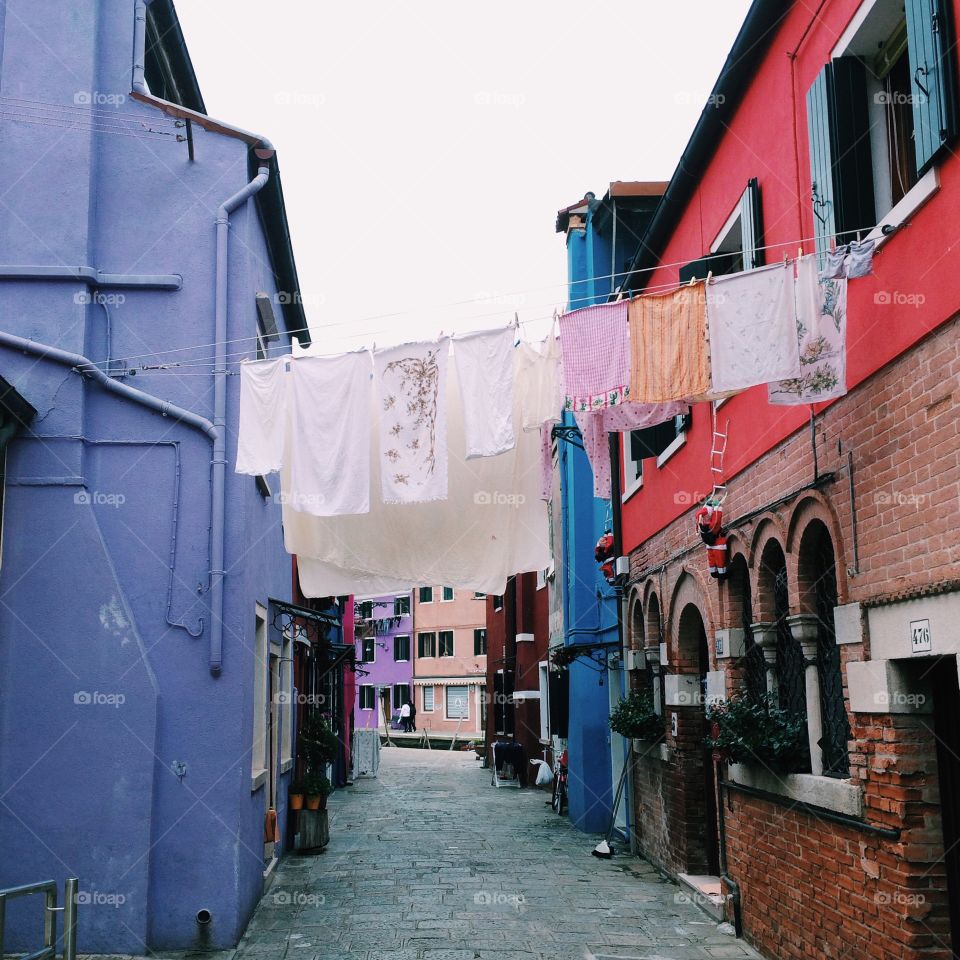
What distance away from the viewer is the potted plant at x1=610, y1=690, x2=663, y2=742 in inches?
492

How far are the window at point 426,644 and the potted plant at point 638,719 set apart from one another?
38.3m

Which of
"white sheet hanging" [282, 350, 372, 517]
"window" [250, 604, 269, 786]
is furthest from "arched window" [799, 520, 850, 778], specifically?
"window" [250, 604, 269, 786]

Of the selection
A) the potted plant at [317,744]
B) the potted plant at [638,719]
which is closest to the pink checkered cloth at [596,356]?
the potted plant at [638,719]

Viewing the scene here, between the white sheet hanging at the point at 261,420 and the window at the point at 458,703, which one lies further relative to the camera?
the window at the point at 458,703

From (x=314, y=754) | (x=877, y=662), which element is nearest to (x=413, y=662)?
(x=314, y=754)

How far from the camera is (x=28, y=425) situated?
9.30 metres

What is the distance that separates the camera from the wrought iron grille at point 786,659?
27.0 ft

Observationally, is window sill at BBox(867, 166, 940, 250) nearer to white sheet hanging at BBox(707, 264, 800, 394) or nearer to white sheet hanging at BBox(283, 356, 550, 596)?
white sheet hanging at BBox(707, 264, 800, 394)

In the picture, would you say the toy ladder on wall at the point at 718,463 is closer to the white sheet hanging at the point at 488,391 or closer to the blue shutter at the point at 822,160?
the white sheet hanging at the point at 488,391

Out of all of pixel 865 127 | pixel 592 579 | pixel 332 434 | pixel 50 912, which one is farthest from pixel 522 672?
pixel 865 127

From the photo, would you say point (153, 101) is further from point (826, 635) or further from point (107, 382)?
point (826, 635)

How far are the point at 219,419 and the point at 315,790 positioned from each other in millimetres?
6392

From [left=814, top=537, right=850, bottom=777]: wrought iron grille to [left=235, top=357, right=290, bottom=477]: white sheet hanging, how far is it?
14.3ft

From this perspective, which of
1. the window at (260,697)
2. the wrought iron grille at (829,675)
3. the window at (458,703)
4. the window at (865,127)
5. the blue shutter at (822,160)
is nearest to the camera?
the window at (865,127)
